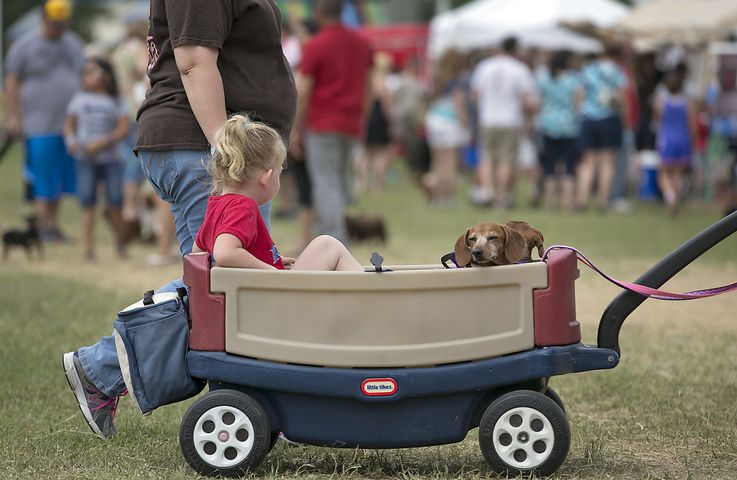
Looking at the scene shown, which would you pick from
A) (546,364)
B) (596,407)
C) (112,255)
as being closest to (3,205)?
(112,255)

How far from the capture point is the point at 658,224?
13.8m

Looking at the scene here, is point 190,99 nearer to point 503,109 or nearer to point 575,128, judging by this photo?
point 503,109

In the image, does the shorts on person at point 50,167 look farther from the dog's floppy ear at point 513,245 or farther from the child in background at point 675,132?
the dog's floppy ear at point 513,245

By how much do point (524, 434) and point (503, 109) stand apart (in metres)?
12.0

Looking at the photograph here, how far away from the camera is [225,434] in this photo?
12.0 feet

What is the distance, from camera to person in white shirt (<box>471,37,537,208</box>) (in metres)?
15.3

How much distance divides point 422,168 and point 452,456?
1606 centimetres

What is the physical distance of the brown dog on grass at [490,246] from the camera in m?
3.63

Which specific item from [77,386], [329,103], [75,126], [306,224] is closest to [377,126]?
[306,224]

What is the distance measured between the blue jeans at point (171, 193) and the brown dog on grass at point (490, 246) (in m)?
0.75

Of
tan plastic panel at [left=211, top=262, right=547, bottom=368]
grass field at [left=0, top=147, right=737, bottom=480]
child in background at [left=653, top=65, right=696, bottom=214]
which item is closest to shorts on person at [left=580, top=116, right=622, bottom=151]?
child in background at [left=653, top=65, right=696, bottom=214]

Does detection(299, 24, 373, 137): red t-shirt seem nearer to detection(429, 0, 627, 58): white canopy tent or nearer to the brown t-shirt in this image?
the brown t-shirt

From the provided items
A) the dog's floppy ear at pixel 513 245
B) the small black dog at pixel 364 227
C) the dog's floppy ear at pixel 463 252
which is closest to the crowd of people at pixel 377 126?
the small black dog at pixel 364 227

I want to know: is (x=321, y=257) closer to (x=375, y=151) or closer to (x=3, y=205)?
(x=3, y=205)
